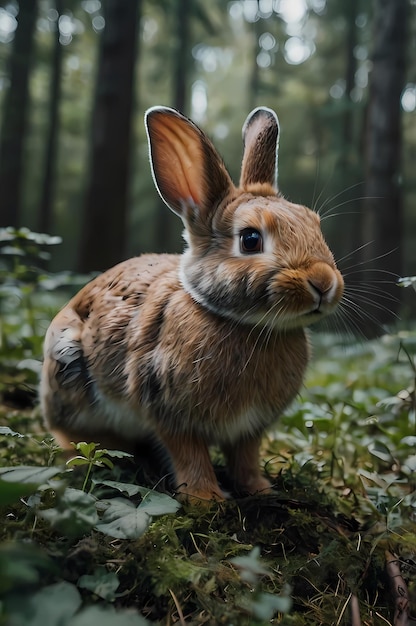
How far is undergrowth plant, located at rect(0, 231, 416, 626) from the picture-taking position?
1.20 meters

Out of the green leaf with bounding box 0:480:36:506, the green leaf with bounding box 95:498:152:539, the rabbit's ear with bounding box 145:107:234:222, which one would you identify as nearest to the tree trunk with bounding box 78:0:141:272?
the rabbit's ear with bounding box 145:107:234:222

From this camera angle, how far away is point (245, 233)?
192 centimetres

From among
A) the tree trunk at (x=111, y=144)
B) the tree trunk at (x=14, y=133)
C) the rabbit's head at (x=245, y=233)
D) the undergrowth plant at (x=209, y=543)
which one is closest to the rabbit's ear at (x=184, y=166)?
the rabbit's head at (x=245, y=233)

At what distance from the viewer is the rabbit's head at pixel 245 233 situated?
1.79 meters

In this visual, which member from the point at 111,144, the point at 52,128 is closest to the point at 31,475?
the point at 111,144

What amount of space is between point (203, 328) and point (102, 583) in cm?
88

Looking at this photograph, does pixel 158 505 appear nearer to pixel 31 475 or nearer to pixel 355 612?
pixel 31 475

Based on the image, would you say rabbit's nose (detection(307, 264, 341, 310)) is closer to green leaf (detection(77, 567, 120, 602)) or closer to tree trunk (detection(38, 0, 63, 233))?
green leaf (detection(77, 567, 120, 602))

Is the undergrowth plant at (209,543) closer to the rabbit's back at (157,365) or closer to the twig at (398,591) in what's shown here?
the twig at (398,591)

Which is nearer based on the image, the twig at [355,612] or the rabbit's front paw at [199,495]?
the twig at [355,612]

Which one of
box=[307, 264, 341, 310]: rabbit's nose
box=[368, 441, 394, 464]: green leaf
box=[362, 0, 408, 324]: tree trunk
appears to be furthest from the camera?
box=[362, 0, 408, 324]: tree trunk

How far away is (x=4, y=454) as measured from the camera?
7.49 ft

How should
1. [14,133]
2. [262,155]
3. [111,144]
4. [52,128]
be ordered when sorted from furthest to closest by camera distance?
[52,128] < [14,133] < [111,144] < [262,155]

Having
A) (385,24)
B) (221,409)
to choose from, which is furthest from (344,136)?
(221,409)
